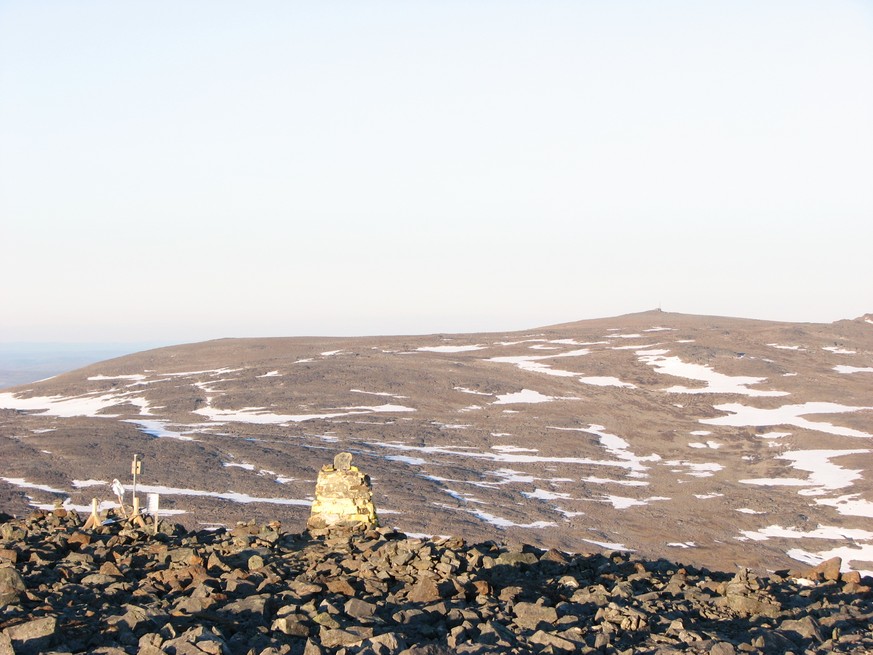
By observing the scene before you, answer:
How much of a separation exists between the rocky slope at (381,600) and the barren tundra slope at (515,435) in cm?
2355

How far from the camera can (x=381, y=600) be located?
9.77m

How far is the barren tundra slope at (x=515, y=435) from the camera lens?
4075 cm

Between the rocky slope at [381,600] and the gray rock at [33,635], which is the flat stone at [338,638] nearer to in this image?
the rocky slope at [381,600]

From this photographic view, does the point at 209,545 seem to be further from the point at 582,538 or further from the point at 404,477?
the point at 404,477

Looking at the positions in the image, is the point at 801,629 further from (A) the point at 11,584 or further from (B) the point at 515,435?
(B) the point at 515,435

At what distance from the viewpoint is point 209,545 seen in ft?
40.4

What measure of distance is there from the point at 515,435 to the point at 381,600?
5166 cm

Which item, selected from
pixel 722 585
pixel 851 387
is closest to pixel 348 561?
pixel 722 585

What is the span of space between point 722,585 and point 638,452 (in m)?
48.5

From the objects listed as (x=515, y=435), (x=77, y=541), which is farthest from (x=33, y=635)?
(x=515, y=435)

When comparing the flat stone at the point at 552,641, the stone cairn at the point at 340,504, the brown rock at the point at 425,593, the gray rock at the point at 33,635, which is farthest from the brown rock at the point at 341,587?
the stone cairn at the point at 340,504

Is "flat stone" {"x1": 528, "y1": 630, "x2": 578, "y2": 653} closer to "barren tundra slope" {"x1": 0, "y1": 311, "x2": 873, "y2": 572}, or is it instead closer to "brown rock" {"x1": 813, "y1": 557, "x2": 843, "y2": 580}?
"brown rock" {"x1": 813, "y1": 557, "x2": 843, "y2": 580}

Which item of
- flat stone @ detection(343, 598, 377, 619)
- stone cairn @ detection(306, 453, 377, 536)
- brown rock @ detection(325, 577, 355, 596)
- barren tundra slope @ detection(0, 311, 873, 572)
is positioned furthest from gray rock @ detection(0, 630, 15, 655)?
barren tundra slope @ detection(0, 311, 873, 572)

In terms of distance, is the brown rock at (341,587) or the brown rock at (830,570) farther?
the brown rock at (830,570)
